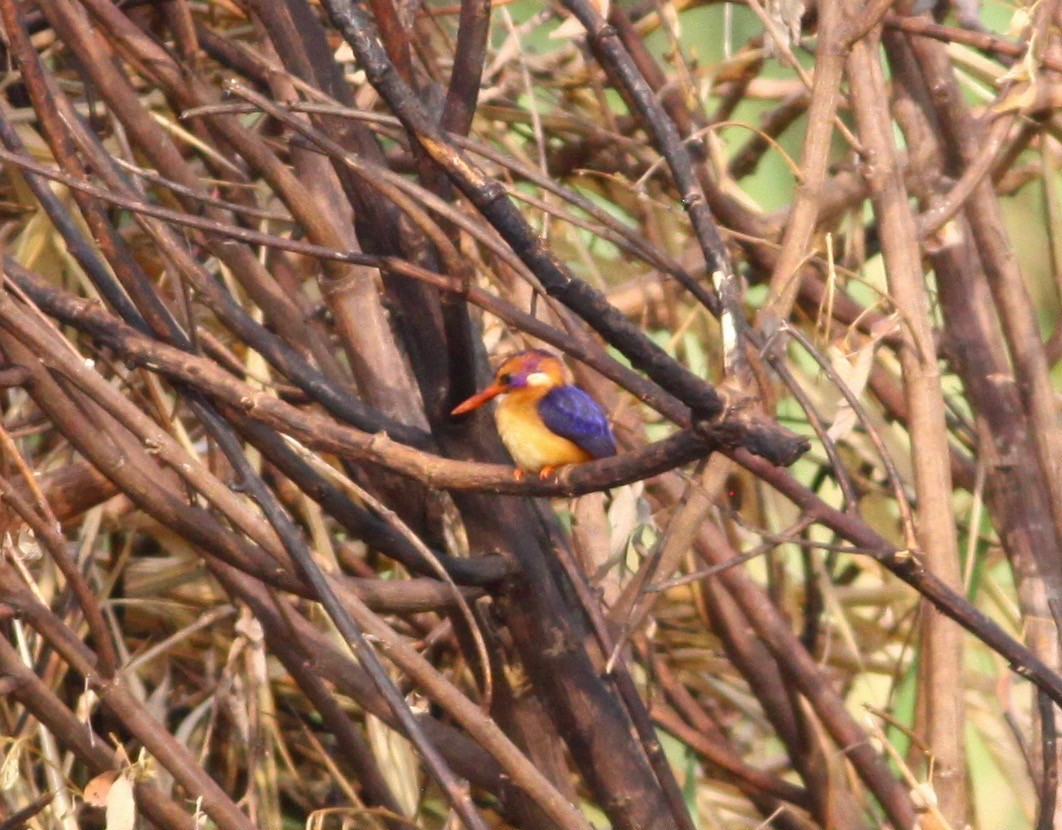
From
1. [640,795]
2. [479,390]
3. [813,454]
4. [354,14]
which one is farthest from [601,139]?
[354,14]

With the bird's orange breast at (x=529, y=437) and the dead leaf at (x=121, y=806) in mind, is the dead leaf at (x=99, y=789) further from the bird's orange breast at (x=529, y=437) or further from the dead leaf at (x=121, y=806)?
the bird's orange breast at (x=529, y=437)

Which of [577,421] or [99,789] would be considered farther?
[577,421]

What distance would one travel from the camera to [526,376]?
189cm

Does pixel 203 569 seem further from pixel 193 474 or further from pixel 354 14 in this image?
pixel 354 14

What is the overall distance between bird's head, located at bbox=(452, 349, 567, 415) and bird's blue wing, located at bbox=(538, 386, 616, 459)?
0.07 ft

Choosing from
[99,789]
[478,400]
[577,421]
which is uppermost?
[478,400]

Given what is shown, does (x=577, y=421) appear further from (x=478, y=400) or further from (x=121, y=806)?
(x=121, y=806)

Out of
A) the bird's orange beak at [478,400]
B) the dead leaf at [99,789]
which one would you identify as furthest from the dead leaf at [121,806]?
the bird's orange beak at [478,400]

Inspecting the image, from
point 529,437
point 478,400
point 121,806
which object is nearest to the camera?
point 121,806

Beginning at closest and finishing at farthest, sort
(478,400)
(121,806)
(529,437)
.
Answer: (121,806), (478,400), (529,437)

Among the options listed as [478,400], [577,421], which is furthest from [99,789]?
[577,421]

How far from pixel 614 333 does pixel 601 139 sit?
5.49 feet

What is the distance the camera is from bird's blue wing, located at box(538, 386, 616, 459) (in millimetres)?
1869

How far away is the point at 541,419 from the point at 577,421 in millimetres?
76
